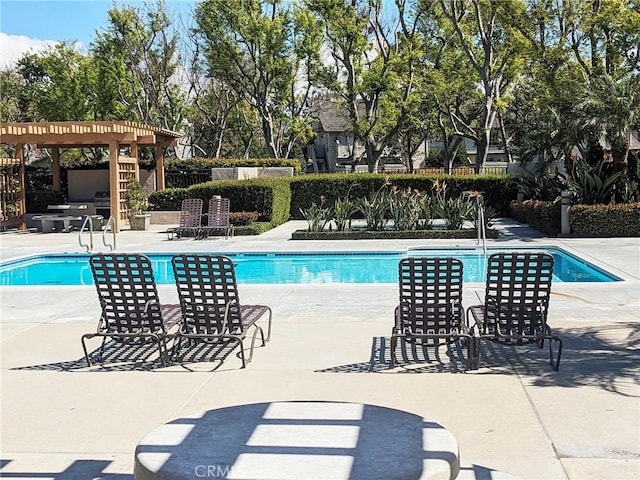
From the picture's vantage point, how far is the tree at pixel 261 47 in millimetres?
34344

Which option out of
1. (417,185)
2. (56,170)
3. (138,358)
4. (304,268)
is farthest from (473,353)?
(56,170)

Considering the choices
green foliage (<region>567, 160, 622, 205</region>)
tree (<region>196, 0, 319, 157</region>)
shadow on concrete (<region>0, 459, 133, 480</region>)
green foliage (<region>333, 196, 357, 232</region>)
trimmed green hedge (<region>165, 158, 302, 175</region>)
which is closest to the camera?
shadow on concrete (<region>0, 459, 133, 480</region>)

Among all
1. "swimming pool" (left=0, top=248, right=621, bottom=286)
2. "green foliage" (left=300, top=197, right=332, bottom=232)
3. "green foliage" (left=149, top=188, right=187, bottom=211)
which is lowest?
"swimming pool" (left=0, top=248, right=621, bottom=286)

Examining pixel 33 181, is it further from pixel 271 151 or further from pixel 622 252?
pixel 622 252

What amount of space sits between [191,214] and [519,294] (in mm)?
14994

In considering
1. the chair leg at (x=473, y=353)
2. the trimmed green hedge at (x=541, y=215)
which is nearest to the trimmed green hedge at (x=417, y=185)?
the trimmed green hedge at (x=541, y=215)

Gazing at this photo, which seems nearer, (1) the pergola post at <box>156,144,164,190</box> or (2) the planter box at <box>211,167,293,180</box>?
(2) the planter box at <box>211,167,293,180</box>

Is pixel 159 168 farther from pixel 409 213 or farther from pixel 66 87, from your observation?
pixel 66 87

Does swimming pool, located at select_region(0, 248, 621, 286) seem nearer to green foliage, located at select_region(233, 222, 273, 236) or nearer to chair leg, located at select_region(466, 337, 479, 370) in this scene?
green foliage, located at select_region(233, 222, 273, 236)

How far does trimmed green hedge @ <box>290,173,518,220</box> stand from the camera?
2588 cm

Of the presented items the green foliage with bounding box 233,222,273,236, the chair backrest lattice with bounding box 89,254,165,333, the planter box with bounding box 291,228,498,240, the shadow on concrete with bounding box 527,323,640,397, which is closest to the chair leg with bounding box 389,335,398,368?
the shadow on concrete with bounding box 527,323,640,397

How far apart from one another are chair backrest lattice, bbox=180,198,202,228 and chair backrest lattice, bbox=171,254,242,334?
13781 millimetres

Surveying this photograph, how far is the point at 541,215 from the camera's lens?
803 inches

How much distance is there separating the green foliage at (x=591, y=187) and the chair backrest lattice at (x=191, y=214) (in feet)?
33.5
